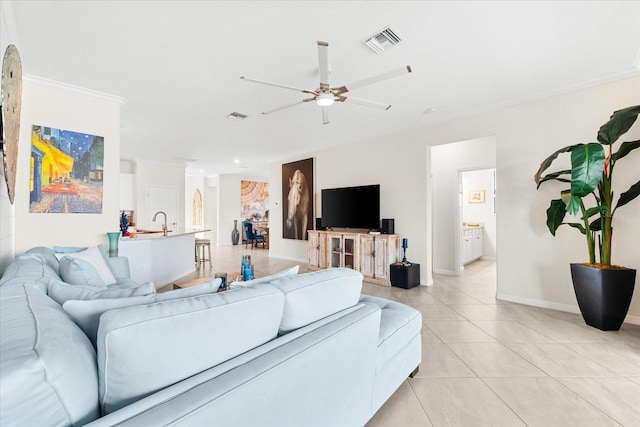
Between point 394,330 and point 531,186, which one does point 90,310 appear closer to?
point 394,330

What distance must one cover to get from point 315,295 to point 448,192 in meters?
5.09

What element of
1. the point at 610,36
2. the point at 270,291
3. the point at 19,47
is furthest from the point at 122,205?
the point at 610,36

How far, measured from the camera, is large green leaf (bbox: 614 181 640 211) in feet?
8.98

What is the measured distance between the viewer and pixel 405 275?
4.41m

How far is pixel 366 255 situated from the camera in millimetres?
4977

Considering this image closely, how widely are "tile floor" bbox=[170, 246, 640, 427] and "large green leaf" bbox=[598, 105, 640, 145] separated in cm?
192

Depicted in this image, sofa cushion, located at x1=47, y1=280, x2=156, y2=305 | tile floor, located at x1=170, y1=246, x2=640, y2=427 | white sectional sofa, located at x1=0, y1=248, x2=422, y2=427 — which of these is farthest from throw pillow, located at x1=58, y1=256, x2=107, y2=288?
tile floor, located at x1=170, y1=246, x2=640, y2=427

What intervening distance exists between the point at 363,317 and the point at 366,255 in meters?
3.62

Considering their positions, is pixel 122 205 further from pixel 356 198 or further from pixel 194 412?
pixel 194 412

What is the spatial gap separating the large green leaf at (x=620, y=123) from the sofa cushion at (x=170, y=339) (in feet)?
11.7

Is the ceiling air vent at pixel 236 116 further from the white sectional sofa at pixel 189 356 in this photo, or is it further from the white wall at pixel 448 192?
the white wall at pixel 448 192

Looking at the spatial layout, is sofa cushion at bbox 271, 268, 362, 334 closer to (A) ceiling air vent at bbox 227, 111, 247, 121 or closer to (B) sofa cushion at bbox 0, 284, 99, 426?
(B) sofa cushion at bbox 0, 284, 99, 426

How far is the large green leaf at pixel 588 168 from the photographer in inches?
103

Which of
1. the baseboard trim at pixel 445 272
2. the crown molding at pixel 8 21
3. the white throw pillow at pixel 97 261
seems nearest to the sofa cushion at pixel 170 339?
the white throw pillow at pixel 97 261
